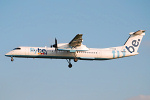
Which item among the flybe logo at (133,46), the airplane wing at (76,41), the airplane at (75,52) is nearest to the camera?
the airplane wing at (76,41)

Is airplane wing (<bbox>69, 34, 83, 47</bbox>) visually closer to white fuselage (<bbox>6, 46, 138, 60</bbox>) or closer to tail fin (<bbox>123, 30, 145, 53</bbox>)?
white fuselage (<bbox>6, 46, 138, 60</bbox>)

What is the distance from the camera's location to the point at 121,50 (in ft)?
133

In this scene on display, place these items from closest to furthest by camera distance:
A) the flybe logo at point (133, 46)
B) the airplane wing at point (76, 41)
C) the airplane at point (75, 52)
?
1. the airplane wing at point (76, 41)
2. the airplane at point (75, 52)
3. the flybe logo at point (133, 46)

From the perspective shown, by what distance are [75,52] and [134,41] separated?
8.96 metres

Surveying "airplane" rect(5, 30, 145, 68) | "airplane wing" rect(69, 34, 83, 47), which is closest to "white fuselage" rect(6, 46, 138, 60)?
"airplane" rect(5, 30, 145, 68)

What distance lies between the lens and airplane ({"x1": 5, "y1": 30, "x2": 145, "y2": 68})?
37.6 metres

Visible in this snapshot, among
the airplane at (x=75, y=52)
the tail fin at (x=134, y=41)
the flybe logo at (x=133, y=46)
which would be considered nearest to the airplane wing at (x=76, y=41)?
the airplane at (x=75, y=52)

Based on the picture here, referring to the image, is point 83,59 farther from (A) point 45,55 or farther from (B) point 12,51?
(B) point 12,51

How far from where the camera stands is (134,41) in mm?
41406

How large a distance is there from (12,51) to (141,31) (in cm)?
1796

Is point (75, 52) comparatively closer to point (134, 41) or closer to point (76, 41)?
point (76, 41)

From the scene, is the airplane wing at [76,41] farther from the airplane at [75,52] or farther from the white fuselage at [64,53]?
the white fuselage at [64,53]

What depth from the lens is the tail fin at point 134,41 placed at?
40.9m

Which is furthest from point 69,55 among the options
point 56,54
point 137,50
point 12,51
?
point 137,50
